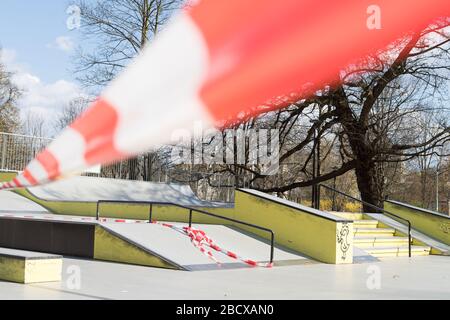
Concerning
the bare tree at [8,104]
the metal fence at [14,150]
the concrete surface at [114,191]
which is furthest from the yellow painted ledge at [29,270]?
the bare tree at [8,104]

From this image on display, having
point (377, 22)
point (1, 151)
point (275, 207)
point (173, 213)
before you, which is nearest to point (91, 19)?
point (1, 151)

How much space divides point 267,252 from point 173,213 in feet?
14.6

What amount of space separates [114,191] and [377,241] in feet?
34.3

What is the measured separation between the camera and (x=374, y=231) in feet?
59.5

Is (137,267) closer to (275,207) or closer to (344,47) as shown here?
(275,207)

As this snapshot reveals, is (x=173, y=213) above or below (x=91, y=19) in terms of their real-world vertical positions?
below

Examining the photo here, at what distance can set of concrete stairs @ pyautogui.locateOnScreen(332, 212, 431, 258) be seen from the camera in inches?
639

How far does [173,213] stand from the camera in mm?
16859

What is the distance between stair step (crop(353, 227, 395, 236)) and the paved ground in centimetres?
465

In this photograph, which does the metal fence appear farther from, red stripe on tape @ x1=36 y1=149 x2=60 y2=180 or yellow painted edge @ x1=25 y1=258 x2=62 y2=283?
red stripe on tape @ x1=36 y1=149 x2=60 y2=180

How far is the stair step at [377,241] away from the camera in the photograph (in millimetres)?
16406

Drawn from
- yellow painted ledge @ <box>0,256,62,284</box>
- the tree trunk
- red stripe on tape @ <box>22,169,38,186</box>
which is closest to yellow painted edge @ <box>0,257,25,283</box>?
yellow painted ledge @ <box>0,256,62,284</box>

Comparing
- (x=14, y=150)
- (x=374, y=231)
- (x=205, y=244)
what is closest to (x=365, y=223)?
(x=374, y=231)

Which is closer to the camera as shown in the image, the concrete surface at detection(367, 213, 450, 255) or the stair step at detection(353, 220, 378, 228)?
the concrete surface at detection(367, 213, 450, 255)
